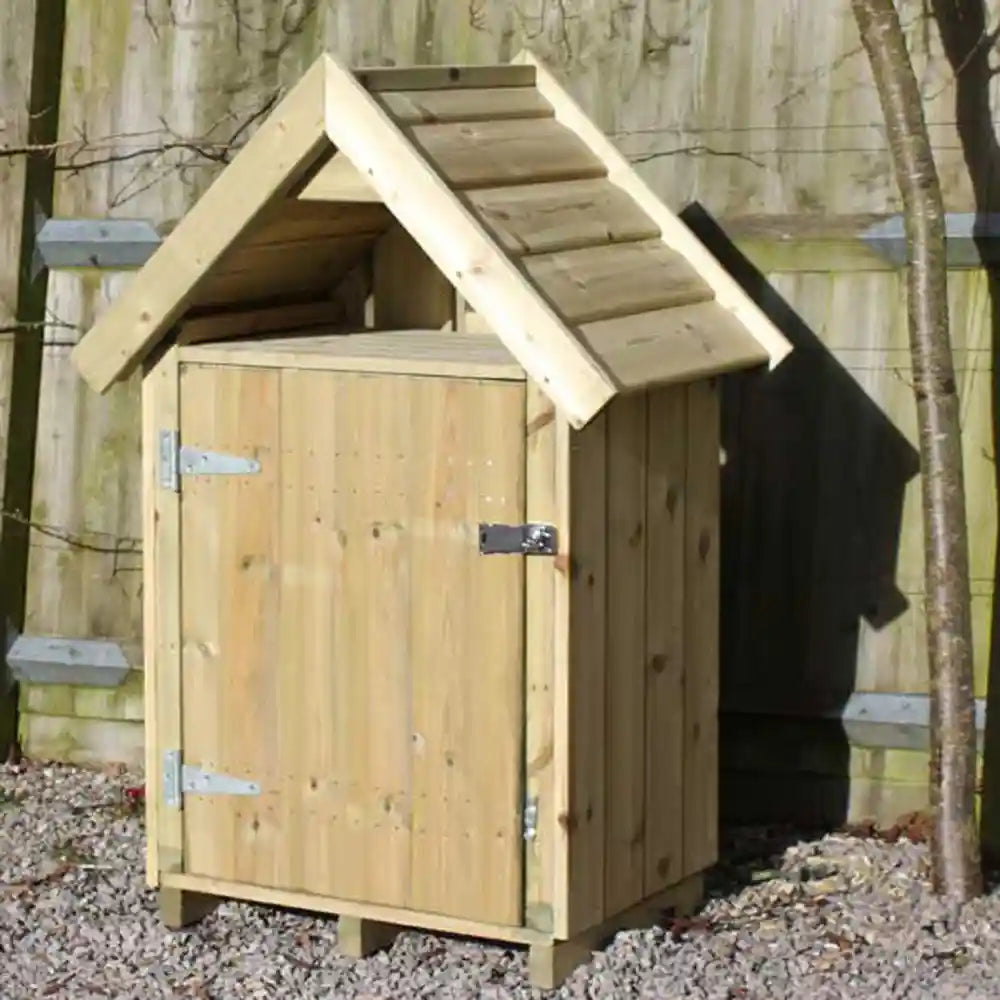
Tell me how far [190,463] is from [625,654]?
1067 millimetres

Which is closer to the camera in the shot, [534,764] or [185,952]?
[534,764]

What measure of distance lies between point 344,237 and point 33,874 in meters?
1.82

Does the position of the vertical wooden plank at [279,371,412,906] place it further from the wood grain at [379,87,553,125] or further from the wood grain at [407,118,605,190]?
the wood grain at [379,87,553,125]

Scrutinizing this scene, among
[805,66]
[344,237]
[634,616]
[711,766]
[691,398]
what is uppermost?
[805,66]

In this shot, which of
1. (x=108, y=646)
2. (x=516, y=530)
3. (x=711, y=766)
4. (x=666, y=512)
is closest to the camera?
(x=516, y=530)

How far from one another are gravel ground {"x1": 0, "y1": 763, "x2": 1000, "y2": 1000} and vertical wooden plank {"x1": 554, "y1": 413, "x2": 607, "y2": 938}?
256 mm

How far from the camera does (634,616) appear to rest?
5.00m

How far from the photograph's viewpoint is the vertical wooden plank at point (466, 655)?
477 cm

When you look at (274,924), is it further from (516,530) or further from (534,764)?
(516,530)

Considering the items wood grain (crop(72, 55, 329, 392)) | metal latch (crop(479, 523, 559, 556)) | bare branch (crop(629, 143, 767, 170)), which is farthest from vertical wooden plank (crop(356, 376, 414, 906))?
bare branch (crop(629, 143, 767, 170))

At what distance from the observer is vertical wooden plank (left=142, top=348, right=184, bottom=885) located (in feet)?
16.8

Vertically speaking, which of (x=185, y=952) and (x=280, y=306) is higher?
(x=280, y=306)

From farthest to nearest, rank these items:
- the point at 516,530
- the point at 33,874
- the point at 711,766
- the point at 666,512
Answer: the point at 33,874
the point at 711,766
the point at 666,512
the point at 516,530

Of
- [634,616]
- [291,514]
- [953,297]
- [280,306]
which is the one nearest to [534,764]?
[634,616]
